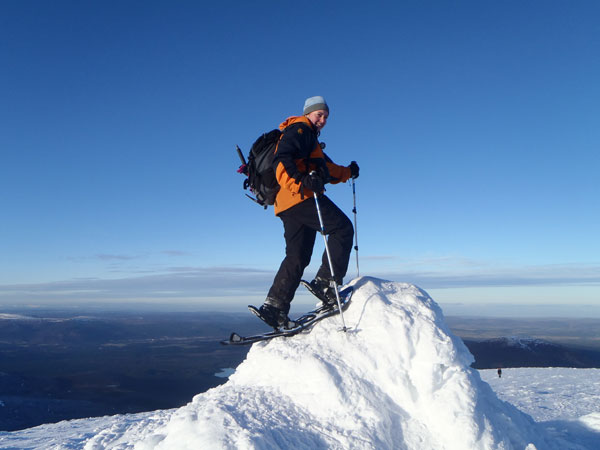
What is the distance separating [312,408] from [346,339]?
799mm

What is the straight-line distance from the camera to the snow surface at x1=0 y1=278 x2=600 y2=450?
282 cm

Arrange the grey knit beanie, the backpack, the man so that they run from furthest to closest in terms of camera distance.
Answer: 1. the grey knit beanie
2. the backpack
3. the man

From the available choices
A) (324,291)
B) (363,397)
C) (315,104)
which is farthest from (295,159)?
(363,397)

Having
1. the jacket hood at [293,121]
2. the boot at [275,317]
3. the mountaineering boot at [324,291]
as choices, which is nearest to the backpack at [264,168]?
the jacket hood at [293,121]

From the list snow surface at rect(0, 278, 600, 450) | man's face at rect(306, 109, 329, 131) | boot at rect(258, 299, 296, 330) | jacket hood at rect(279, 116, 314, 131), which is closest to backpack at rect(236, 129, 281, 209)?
jacket hood at rect(279, 116, 314, 131)

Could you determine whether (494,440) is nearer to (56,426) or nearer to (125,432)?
(125,432)

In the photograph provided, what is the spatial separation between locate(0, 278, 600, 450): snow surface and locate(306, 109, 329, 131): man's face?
219 cm

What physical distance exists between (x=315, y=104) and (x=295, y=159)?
90 cm

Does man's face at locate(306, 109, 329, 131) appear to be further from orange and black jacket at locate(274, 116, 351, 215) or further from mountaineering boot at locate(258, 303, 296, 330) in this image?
mountaineering boot at locate(258, 303, 296, 330)

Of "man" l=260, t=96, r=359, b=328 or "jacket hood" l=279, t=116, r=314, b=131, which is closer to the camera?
"man" l=260, t=96, r=359, b=328

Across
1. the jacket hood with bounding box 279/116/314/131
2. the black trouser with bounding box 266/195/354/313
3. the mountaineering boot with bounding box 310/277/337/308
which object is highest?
the jacket hood with bounding box 279/116/314/131

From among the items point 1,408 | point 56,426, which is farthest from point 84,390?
point 56,426

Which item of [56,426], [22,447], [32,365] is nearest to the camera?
[22,447]

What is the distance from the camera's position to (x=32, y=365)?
5187 inches
